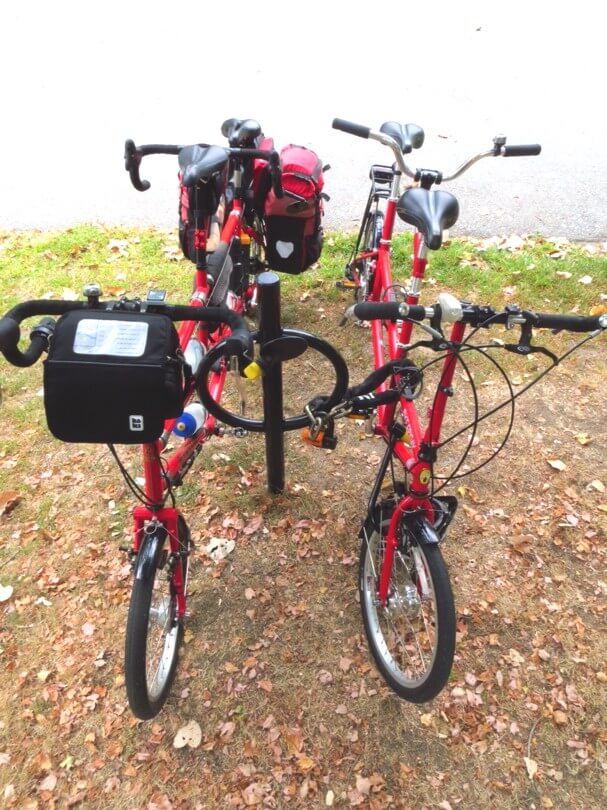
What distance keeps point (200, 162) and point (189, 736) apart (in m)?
2.97

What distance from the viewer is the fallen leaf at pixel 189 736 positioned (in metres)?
2.67

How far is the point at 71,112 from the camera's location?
820 centimetres

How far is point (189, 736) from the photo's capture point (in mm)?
2697

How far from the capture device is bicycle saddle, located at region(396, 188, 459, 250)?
281 centimetres

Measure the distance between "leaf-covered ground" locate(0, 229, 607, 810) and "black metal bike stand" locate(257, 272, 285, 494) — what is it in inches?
12.5

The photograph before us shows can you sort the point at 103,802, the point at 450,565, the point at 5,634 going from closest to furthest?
the point at 103,802 < the point at 5,634 < the point at 450,565

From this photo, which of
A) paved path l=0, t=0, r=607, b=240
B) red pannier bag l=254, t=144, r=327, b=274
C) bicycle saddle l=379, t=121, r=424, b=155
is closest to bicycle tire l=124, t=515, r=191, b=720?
red pannier bag l=254, t=144, r=327, b=274

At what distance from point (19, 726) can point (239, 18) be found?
11747 mm

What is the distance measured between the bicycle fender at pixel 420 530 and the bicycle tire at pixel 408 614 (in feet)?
0.05

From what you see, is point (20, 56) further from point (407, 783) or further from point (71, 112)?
point (407, 783)

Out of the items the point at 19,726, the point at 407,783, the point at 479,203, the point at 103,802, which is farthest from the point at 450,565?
the point at 479,203

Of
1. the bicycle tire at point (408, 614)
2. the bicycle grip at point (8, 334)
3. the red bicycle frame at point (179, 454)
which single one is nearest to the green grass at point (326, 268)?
the red bicycle frame at point (179, 454)

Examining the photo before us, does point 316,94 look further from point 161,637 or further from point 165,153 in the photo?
point 161,637

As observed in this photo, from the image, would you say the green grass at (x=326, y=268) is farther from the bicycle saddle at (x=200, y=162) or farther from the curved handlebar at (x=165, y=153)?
the bicycle saddle at (x=200, y=162)
